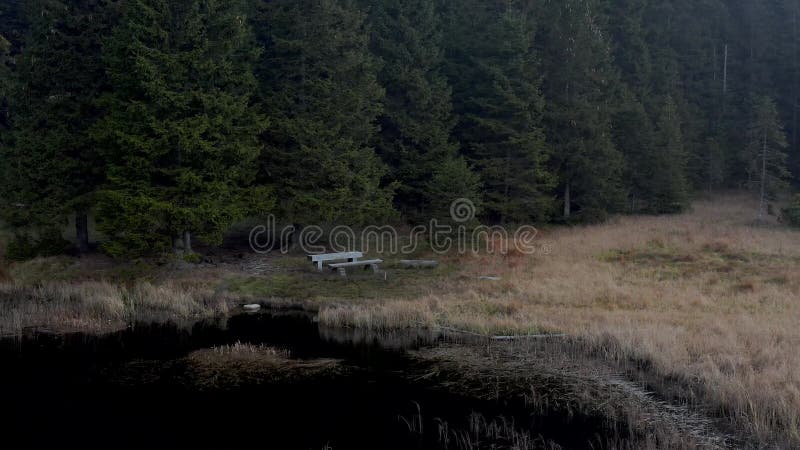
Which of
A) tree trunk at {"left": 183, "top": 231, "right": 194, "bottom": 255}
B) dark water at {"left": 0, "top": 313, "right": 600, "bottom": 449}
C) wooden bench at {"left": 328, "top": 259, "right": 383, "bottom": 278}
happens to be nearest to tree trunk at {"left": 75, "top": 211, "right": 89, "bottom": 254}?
tree trunk at {"left": 183, "top": 231, "right": 194, "bottom": 255}

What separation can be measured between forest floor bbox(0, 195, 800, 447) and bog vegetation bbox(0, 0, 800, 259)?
233 cm

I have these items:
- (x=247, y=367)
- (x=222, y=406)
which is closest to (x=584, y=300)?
(x=247, y=367)

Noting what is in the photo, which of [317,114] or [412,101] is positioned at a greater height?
[412,101]

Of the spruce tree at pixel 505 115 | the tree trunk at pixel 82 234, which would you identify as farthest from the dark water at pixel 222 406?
the spruce tree at pixel 505 115

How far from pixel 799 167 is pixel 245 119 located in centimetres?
4917

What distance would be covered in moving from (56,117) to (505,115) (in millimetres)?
21125

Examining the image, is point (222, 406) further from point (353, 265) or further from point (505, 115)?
point (505, 115)

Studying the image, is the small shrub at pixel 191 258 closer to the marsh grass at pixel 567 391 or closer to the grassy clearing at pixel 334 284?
the grassy clearing at pixel 334 284

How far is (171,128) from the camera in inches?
773

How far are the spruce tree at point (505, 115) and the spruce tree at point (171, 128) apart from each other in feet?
43.6

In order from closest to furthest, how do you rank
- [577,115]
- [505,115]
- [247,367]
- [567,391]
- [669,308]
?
[567,391]
[247,367]
[669,308]
[505,115]
[577,115]

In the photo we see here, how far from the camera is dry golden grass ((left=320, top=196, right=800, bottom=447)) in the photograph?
9688 mm

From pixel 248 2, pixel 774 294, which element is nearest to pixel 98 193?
pixel 248 2

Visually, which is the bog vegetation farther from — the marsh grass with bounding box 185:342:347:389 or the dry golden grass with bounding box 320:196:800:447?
the marsh grass with bounding box 185:342:347:389
